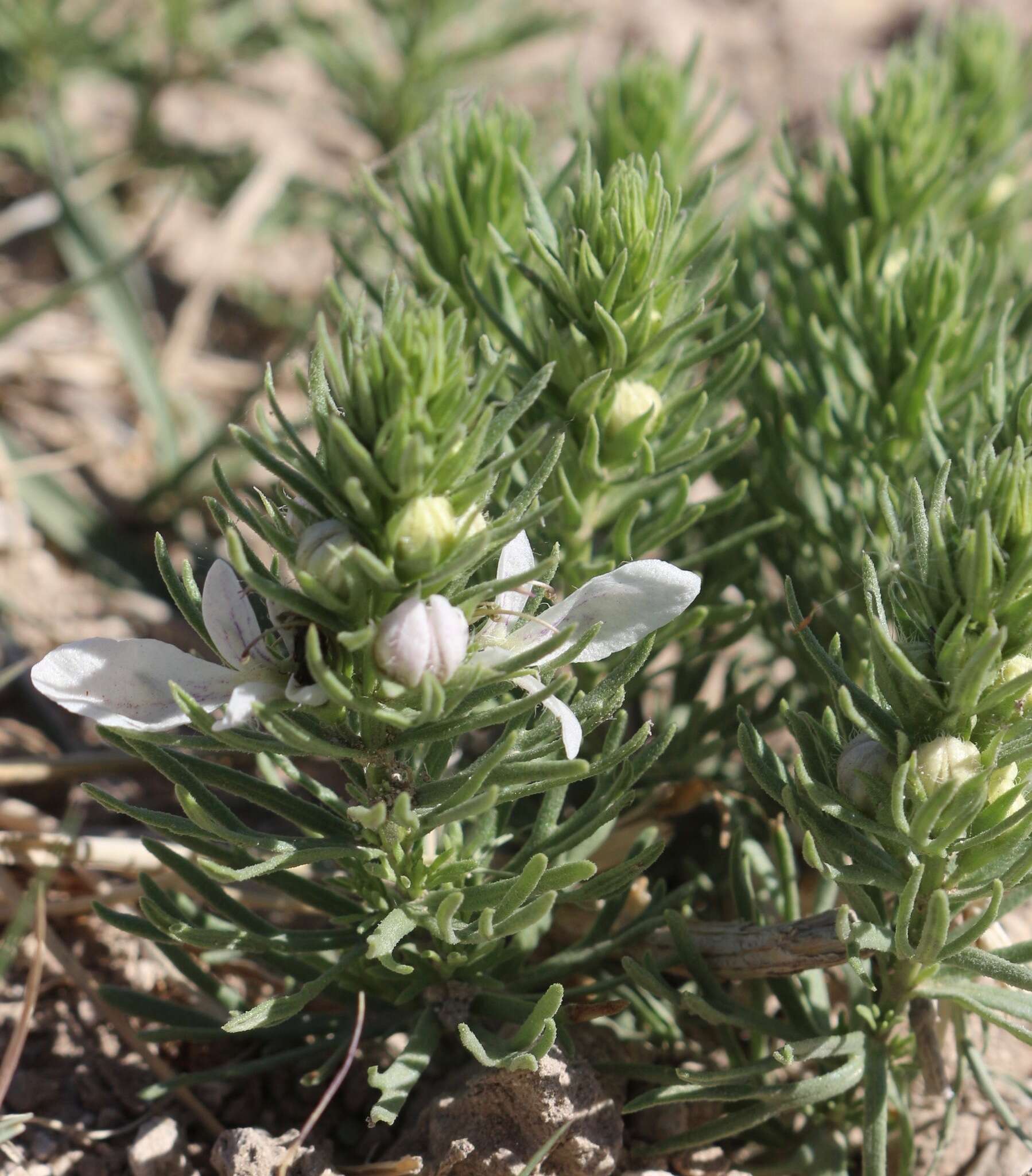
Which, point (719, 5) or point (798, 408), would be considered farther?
point (719, 5)

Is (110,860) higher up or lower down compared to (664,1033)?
higher up

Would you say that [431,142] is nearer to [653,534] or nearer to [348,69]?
[653,534]

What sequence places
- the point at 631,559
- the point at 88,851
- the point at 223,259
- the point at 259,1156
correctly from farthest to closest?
the point at 223,259
the point at 88,851
the point at 631,559
the point at 259,1156

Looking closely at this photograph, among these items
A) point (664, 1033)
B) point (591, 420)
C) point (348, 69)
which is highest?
point (348, 69)

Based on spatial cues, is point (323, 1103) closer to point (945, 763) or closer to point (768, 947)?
point (768, 947)

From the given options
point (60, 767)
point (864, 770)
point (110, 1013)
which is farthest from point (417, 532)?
point (60, 767)

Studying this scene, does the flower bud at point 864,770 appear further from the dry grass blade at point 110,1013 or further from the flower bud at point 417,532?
the dry grass blade at point 110,1013

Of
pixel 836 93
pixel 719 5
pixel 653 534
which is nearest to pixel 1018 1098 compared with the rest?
pixel 653 534
